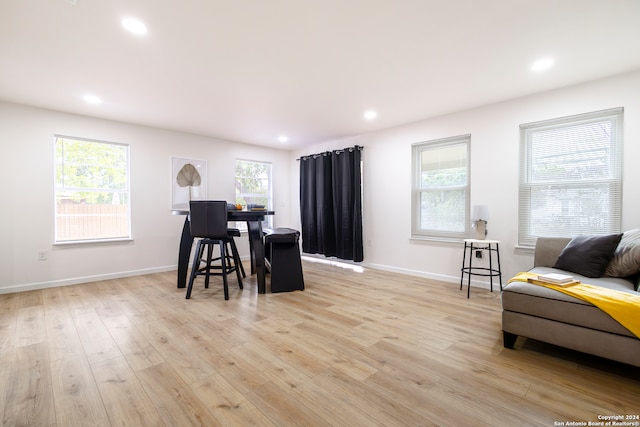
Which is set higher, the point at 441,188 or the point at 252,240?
the point at 441,188

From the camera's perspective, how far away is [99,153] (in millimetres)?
4211

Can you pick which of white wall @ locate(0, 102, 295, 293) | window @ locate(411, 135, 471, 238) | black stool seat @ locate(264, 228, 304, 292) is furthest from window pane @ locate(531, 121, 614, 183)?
white wall @ locate(0, 102, 295, 293)

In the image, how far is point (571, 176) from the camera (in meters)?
3.15

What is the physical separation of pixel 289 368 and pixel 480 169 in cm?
340

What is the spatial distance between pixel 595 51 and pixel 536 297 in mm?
2216

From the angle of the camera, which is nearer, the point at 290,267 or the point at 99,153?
the point at 290,267

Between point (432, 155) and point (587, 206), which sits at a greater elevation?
point (432, 155)

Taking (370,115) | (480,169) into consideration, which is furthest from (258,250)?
(480,169)

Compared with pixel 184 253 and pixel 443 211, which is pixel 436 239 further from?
pixel 184 253

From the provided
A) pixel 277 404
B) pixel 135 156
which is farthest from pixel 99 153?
pixel 277 404

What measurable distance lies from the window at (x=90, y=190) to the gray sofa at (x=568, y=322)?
5002 millimetres

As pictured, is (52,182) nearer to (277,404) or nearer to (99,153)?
(99,153)

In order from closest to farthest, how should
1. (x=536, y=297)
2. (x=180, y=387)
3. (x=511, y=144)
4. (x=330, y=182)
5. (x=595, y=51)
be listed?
(x=180, y=387) < (x=536, y=297) < (x=595, y=51) < (x=511, y=144) < (x=330, y=182)

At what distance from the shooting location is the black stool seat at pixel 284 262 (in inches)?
138
